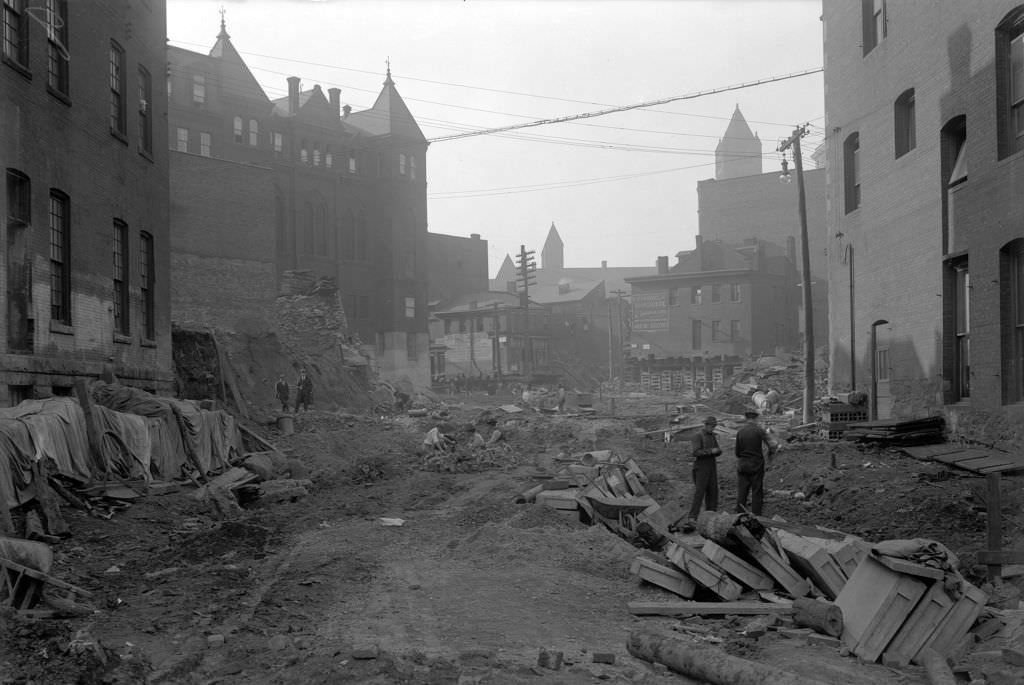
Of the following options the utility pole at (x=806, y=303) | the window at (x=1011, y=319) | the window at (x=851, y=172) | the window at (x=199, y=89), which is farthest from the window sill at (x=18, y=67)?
the window at (x=199, y=89)

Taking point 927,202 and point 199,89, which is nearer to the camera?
point 927,202

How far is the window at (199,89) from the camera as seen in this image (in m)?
55.6

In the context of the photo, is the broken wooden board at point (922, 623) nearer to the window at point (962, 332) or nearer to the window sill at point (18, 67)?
the window at point (962, 332)

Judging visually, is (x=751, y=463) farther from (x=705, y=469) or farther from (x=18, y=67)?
(x=18, y=67)

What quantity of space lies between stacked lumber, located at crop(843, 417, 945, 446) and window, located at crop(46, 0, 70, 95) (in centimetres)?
1630

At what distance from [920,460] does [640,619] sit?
952 cm

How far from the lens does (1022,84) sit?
14.3 metres

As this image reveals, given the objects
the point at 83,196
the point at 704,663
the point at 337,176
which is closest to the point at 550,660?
the point at 704,663

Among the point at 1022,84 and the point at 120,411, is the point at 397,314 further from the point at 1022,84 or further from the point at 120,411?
the point at 1022,84

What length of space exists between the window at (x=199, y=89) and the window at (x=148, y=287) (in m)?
37.7

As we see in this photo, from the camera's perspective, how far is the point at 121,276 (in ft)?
64.5

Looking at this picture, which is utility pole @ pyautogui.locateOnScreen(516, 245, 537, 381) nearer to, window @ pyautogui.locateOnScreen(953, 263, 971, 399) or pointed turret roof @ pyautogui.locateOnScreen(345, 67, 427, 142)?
pointed turret roof @ pyautogui.locateOnScreen(345, 67, 427, 142)

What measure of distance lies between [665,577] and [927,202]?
12035 mm

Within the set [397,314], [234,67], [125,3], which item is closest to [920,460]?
[125,3]
